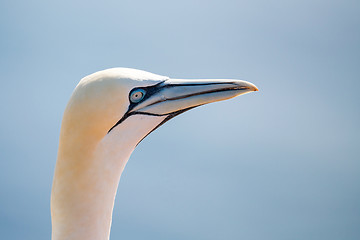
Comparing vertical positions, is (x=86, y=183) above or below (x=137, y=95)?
below

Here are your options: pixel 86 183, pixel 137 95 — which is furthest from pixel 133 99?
pixel 86 183

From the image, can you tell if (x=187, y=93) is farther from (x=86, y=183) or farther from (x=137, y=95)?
(x=86, y=183)

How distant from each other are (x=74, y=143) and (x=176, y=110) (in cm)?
67

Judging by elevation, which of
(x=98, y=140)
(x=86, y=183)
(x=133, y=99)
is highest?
(x=133, y=99)

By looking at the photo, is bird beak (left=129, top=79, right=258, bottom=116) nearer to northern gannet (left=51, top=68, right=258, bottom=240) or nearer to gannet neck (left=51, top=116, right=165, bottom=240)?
northern gannet (left=51, top=68, right=258, bottom=240)

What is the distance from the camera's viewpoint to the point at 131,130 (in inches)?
112

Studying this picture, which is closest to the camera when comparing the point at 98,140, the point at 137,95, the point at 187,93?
the point at 98,140

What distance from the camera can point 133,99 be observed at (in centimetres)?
282

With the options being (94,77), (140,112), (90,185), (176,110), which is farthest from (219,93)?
(90,185)

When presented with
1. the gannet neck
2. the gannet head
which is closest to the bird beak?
the gannet head

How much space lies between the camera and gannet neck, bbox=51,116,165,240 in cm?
271

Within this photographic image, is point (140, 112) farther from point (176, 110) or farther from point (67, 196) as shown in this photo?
point (67, 196)

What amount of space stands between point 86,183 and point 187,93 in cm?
81

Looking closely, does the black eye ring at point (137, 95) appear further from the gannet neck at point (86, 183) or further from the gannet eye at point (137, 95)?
the gannet neck at point (86, 183)
